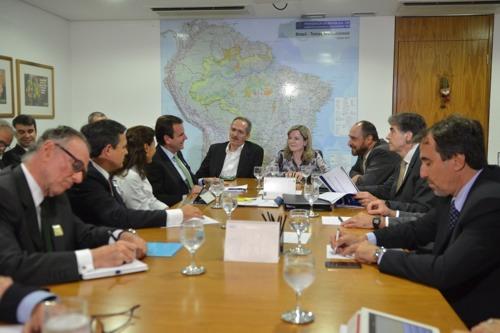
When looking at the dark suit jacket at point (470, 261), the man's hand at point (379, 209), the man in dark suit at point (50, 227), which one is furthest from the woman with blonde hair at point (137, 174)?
the dark suit jacket at point (470, 261)

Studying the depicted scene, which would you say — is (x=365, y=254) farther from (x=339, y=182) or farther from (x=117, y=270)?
(x=339, y=182)

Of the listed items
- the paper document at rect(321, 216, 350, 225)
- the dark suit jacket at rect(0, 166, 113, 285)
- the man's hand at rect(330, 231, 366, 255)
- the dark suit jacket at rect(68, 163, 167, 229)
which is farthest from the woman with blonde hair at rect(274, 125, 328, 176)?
the dark suit jacket at rect(0, 166, 113, 285)

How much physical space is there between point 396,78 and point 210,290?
204 inches

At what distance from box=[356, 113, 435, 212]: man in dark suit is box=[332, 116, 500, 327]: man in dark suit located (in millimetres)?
806

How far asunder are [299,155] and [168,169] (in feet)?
5.37

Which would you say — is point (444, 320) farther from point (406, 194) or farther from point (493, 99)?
point (493, 99)

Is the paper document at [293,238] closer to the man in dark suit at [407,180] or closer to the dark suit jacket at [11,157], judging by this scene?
the man in dark suit at [407,180]

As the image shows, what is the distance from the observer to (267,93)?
630 cm

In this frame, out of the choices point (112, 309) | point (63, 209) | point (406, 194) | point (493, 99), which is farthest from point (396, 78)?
point (112, 309)

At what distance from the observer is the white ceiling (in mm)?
5395

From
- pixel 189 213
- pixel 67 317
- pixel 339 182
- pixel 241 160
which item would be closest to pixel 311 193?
pixel 339 182

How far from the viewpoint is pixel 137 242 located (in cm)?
197

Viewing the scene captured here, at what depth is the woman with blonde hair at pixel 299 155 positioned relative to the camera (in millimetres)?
5160

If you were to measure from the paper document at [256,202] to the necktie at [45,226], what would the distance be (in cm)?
151
